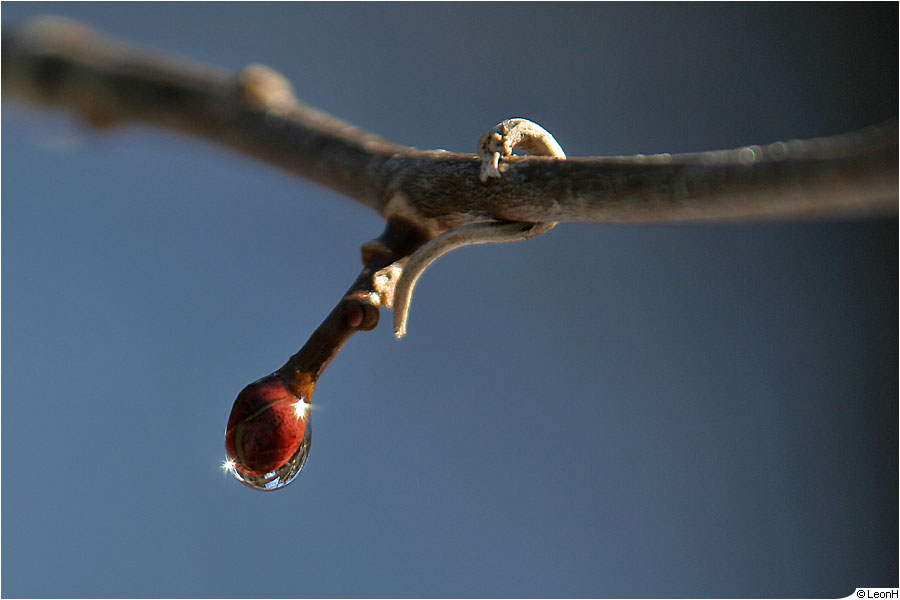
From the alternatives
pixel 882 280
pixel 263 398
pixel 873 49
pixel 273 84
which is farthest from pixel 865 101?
pixel 263 398

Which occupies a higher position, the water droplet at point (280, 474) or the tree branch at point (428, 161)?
the tree branch at point (428, 161)

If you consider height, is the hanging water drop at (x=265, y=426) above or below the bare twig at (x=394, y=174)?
below
